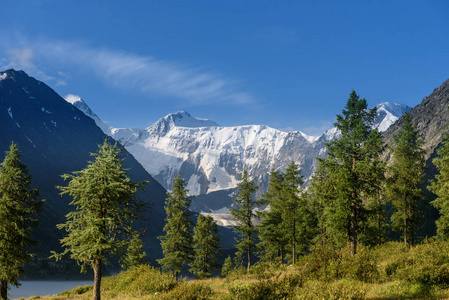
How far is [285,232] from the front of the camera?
→ 41625 mm

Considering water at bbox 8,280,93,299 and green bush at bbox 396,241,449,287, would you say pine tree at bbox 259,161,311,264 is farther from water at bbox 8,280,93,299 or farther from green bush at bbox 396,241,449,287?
water at bbox 8,280,93,299

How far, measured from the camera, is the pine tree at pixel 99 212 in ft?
54.2

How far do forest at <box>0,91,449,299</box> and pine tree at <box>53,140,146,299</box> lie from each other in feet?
0.21

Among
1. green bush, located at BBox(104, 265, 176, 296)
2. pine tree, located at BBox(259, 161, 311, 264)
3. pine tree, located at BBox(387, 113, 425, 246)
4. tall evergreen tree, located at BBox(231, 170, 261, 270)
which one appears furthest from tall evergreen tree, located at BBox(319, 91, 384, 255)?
tall evergreen tree, located at BBox(231, 170, 261, 270)

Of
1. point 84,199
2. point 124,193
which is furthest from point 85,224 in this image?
point 124,193

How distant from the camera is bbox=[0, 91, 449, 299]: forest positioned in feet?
42.8

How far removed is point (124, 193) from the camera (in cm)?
1755

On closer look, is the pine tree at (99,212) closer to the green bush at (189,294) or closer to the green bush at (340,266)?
the green bush at (189,294)

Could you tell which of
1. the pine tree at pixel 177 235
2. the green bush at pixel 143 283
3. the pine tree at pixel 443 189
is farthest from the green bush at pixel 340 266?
the pine tree at pixel 177 235

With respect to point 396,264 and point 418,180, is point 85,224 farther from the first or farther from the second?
point 418,180

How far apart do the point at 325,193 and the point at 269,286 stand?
16555 millimetres

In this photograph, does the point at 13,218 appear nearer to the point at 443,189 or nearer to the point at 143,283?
the point at 143,283

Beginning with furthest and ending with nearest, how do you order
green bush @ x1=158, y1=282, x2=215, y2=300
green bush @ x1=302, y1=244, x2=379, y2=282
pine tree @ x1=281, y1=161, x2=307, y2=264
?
pine tree @ x1=281, y1=161, x2=307, y2=264
green bush @ x1=302, y1=244, x2=379, y2=282
green bush @ x1=158, y1=282, x2=215, y2=300

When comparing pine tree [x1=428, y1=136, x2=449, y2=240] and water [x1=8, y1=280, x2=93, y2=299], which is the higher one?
pine tree [x1=428, y1=136, x2=449, y2=240]
